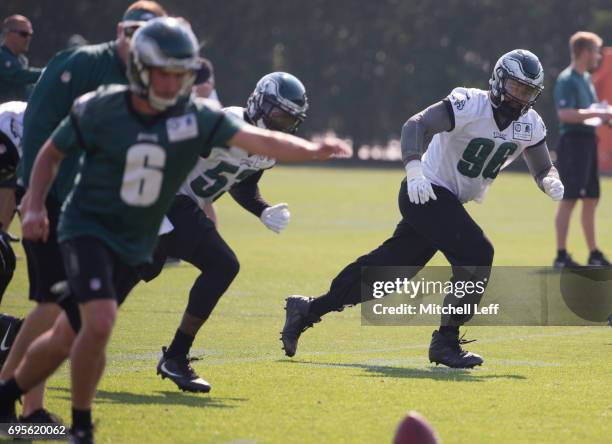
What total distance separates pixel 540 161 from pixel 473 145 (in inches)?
24.2

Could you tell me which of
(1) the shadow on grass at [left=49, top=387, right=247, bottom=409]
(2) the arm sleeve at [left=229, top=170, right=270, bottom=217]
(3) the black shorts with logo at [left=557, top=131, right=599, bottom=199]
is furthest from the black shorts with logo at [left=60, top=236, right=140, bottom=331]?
(3) the black shorts with logo at [left=557, top=131, right=599, bottom=199]

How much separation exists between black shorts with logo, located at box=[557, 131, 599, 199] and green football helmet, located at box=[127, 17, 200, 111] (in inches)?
341

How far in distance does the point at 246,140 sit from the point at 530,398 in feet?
7.62

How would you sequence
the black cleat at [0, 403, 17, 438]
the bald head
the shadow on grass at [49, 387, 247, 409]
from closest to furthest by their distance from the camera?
the black cleat at [0, 403, 17, 438] < the shadow on grass at [49, 387, 247, 409] < the bald head

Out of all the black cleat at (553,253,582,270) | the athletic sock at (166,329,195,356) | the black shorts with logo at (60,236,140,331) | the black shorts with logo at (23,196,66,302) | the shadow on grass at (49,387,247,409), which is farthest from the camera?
the black cleat at (553,253,582,270)

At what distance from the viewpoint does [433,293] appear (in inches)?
450

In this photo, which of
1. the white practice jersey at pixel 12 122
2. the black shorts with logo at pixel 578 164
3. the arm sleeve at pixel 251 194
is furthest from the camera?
the black shorts with logo at pixel 578 164

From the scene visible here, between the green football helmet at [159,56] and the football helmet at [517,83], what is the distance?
3158 mm

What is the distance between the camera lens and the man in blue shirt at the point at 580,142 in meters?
13.5

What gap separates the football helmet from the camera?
8188 mm

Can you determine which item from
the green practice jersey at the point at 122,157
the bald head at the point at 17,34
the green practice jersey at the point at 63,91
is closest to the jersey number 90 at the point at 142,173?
the green practice jersey at the point at 122,157

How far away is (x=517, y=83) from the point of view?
322 inches

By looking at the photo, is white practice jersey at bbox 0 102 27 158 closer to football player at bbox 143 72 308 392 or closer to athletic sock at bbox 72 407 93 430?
football player at bbox 143 72 308 392

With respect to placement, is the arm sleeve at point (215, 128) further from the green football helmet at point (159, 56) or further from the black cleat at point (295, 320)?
the black cleat at point (295, 320)
